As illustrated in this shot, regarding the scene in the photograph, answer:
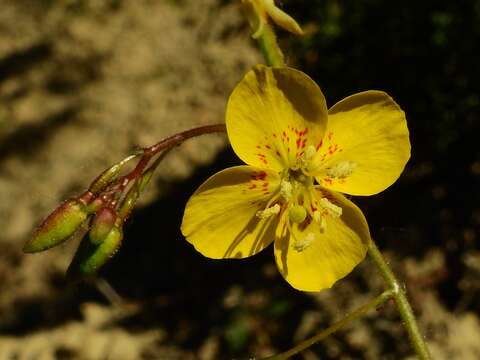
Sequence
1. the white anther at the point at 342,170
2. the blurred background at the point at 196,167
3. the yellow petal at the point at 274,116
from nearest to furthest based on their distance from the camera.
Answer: the yellow petal at the point at 274,116 → the white anther at the point at 342,170 → the blurred background at the point at 196,167

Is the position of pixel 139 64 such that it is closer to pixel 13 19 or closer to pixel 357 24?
pixel 13 19

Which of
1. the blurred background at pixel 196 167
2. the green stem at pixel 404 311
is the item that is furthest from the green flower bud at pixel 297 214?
the blurred background at pixel 196 167

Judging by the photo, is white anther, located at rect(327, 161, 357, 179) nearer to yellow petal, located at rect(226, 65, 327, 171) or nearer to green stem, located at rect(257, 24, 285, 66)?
yellow petal, located at rect(226, 65, 327, 171)

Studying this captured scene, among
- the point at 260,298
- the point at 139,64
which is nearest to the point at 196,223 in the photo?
the point at 260,298

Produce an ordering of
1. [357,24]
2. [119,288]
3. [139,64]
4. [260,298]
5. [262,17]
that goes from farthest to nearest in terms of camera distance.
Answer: [139,64], [119,288], [260,298], [357,24], [262,17]

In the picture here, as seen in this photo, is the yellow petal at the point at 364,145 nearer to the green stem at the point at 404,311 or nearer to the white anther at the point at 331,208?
the white anther at the point at 331,208

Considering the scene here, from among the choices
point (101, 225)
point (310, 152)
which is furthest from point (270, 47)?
point (101, 225)

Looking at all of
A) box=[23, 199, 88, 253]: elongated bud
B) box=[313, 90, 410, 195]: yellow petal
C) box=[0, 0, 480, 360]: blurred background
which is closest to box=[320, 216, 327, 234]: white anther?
box=[313, 90, 410, 195]: yellow petal
